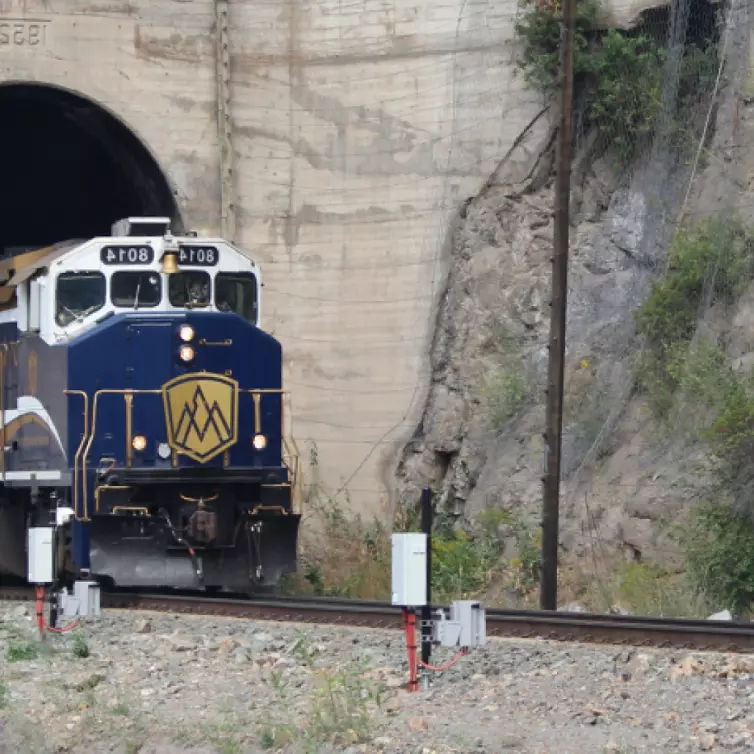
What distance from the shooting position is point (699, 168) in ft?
63.0

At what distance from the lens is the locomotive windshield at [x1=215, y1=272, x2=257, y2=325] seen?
1505 centimetres

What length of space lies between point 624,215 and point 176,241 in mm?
7167

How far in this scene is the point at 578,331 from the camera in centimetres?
1941

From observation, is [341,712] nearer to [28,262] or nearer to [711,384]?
[28,262]

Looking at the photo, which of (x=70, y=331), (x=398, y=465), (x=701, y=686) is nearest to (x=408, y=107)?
(x=398, y=465)

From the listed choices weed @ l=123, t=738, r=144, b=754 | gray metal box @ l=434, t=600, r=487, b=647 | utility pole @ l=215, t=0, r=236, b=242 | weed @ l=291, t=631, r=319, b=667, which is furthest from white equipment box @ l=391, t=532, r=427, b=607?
utility pole @ l=215, t=0, r=236, b=242

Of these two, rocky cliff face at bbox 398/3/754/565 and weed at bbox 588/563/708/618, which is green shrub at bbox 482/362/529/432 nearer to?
rocky cliff face at bbox 398/3/754/565

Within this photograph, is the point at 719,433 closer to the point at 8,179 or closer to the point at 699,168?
the point at 699,168

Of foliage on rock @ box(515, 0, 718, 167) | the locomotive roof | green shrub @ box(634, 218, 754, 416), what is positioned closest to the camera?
the locomotive roof

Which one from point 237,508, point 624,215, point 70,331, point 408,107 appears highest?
point 408,107

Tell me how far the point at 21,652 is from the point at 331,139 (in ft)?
35.1

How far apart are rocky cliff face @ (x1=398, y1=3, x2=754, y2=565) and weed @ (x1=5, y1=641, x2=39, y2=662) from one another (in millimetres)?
7307

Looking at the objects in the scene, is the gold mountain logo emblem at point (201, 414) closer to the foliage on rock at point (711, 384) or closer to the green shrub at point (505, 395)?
the foliage on rock at point (711, 384)

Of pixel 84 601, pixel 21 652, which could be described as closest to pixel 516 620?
pixel 84 601
